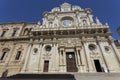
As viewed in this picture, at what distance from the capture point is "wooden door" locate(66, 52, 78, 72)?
15.4 m

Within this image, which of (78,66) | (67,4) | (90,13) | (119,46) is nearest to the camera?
(78,66)

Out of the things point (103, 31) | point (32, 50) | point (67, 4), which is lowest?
point (32, 50)

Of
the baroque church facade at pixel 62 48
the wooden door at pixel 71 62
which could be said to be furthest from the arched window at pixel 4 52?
the wooden door at pixel 71 62

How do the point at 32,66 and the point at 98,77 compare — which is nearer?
the point at 98,77

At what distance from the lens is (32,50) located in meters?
17.7

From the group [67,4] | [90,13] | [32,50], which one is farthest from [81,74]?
[67,4]

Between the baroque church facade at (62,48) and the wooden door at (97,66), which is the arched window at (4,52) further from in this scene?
the wooden door at (97,66)

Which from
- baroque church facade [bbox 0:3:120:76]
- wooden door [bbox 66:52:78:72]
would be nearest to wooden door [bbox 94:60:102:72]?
baroque church facade [bbox 0:3:120:76]

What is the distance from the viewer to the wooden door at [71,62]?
1541 centimetres

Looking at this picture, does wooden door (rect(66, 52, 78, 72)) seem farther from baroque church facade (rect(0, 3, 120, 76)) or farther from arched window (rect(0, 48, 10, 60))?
arched window (rect(0, 48, 10, 60))

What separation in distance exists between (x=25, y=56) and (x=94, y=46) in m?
Answer: 9.57

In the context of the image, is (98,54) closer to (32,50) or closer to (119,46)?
(119,46)

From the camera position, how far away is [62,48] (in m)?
17.0

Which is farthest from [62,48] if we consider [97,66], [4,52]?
[4,52]
